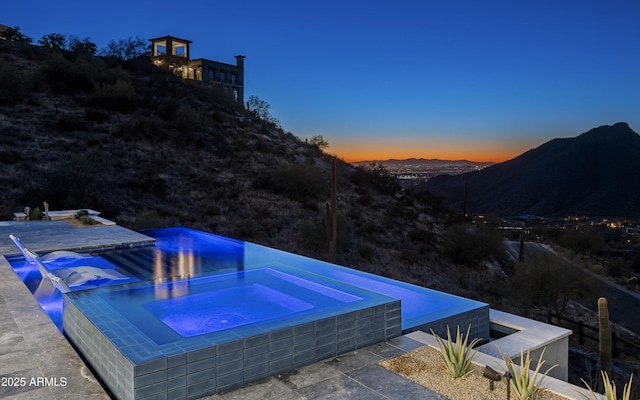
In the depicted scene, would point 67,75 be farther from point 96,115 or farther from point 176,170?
point 176,170

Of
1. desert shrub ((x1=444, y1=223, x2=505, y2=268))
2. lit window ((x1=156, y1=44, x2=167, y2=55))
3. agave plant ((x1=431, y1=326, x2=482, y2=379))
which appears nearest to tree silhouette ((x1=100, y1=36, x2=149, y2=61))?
lit window ((x1=156, y1=44, x2=167, y2=55))

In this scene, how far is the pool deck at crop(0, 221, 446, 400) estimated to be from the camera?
304cm

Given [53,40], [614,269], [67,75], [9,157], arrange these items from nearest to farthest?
[9,157] < [614,269] < [67,75] < [53,40]

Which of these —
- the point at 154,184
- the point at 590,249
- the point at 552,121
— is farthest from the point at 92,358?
the point at 552,121

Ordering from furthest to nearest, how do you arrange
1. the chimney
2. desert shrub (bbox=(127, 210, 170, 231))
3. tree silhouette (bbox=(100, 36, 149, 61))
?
the chimney → tree silhouette (bbox=(100, 36, 149, 61)) → desert shrub (bbox=(127, 210, 170, 231))

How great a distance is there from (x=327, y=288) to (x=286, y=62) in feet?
89.5

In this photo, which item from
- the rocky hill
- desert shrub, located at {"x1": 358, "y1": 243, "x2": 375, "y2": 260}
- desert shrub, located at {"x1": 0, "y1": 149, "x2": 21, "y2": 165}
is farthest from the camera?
desert shrub, located at {"x1": 0, "y1": 149, "x2": 21, "y2": 165}

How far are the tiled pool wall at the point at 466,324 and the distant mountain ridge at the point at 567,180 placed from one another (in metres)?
43.4

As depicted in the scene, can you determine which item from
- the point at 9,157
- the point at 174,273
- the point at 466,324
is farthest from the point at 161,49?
the point at 466,324

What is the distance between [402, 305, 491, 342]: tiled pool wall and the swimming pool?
1 centimetres

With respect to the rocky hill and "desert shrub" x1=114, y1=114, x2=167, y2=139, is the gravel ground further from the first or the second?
"desert shrub" x1=114, y1=114, x2=167, y2=139

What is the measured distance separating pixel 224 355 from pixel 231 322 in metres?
1.55

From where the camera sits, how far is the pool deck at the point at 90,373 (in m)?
3.04

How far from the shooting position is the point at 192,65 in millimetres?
46594
